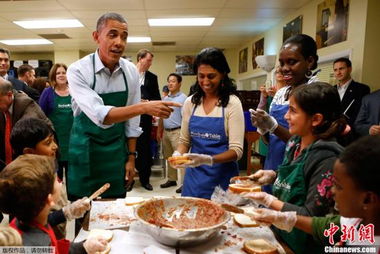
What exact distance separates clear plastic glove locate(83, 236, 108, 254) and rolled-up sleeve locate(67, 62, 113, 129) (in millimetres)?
784

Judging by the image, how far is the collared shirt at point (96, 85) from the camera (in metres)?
1.70

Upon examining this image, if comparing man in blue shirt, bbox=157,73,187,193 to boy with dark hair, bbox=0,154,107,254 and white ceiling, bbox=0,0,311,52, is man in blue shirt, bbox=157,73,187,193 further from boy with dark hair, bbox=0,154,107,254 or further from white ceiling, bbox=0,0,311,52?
boy with dark hair, bbox=0,154,107,254

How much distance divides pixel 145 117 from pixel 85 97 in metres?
2.55

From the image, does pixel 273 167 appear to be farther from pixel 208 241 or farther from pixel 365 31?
pixel 365 31

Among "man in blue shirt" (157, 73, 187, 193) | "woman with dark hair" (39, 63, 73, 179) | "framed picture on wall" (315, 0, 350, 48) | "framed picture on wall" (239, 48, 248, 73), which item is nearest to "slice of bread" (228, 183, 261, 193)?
"woman with dark hair" (39, 63, 73, 179)

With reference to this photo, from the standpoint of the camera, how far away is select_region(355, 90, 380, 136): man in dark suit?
10.1ft

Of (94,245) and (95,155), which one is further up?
(95,155)

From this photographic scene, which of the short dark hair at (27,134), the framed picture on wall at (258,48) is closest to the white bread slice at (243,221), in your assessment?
the short dark hair at (27,134)

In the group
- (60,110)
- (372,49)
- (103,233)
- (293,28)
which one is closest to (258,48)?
(293,28)

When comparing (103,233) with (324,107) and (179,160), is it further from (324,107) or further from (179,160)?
(324,107)

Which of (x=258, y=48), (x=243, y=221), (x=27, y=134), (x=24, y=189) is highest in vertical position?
(x=258, y=48)

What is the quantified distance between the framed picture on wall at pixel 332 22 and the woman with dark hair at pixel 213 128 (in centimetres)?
294

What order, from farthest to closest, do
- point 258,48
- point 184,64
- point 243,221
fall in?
point 184,64 → point 258,48 → point 243,221

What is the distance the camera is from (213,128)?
1903mm
